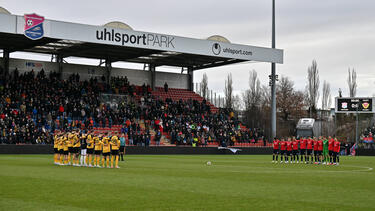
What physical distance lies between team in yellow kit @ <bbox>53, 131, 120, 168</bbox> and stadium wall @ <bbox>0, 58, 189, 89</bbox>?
2779 cm

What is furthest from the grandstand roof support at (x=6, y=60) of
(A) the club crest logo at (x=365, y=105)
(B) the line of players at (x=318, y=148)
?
(A) the club crest logo at (x=365, y=105)

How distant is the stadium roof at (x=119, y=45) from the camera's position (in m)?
43.0

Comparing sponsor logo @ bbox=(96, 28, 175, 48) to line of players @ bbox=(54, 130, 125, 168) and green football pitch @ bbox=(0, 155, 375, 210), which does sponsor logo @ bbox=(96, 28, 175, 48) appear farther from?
green football pitch @ bbox=(0, 155, 375, 210)

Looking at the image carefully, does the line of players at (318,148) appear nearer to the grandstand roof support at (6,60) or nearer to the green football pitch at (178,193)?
the green football pitch at (178,193)

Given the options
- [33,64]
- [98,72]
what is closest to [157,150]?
[98,72]

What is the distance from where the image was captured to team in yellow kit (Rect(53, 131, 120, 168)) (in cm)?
2612

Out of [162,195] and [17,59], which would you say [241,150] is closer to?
[17,59]

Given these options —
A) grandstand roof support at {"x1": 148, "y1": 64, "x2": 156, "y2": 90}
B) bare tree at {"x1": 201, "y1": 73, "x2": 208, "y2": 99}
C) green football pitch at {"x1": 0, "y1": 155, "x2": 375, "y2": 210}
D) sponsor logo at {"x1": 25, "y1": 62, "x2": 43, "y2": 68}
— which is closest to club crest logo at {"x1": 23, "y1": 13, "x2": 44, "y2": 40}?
sponsor logo at {"x1": 25, "y1": 62, "x2": 43, "y2": 68}

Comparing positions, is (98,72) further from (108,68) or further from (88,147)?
(88,147)

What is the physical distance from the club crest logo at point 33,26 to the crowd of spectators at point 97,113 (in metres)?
6.67

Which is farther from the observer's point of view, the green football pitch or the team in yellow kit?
the team in yellow kit

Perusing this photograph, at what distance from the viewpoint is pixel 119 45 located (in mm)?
47000

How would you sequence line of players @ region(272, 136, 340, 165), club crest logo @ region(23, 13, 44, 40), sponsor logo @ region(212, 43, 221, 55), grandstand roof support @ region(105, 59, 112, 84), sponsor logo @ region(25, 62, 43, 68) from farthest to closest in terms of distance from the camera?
1. grandstand roof support @ region(105, 59, 112, 84)
2. sponsor logo @ region(25, 62, 43, 68)
3. sponsor logo @ region(212, 43, 221, 55)
4. club crest logo @ region(23, 13, 44, 40)
5. line of players @ region(272, 136, 340, 165)

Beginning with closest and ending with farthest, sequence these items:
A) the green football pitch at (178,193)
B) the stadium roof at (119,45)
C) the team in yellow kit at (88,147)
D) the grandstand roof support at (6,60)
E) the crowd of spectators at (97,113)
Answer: the green football pitch at (178,193) → the team in yellow kit at (88,147) → the stadium roof at (119,45) → the crowd of spectators at (97,113) → the grandstand roof support at (6,60)
